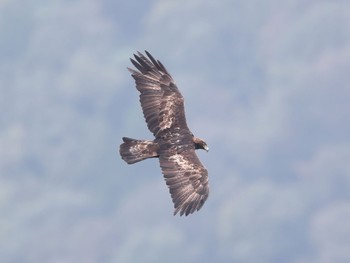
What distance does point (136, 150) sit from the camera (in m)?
36.1

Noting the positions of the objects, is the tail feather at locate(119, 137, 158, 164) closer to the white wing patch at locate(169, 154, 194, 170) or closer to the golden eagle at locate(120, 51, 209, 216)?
the golden eagle at locate(120, 51, 209, 216)

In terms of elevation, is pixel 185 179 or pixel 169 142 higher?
pixel 169 142

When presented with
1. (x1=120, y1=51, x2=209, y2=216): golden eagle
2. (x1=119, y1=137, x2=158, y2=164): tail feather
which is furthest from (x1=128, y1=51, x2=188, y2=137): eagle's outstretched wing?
(x1=119, y1=137, x2=158, y2=164): tail feather

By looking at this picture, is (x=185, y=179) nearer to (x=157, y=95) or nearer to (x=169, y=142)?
(x=169, y=142)

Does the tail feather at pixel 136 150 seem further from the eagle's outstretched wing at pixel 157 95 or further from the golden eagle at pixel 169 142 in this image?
the eagle's outstretched wing at pixel 157 95

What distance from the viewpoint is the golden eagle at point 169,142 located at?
34031 mm

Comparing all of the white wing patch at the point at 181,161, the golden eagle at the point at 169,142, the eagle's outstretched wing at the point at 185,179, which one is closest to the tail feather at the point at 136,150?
the golden eagle at the point at 169,142

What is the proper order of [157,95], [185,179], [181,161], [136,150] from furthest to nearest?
[157,95] < [136,150] < [181,161] < [185,179]

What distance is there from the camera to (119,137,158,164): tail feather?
3591 cm

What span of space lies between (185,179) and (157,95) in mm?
5271

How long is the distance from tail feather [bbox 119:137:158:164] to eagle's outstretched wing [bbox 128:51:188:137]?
4.90 ft

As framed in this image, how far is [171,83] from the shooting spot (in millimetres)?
38906

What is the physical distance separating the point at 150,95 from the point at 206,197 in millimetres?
6234

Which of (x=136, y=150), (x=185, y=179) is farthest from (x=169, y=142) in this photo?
(x=185, y=179)
